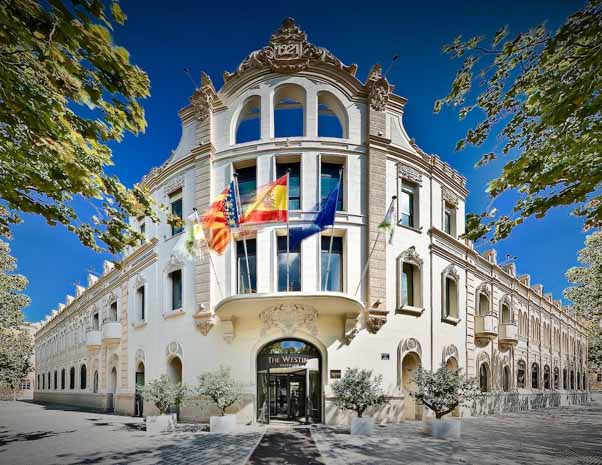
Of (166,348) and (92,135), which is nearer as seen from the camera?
(92,135)

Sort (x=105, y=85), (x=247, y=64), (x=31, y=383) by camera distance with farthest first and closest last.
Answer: (x=31, y=383) < (x=247, y=64) < (x=105, y=85)

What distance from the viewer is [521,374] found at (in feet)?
109

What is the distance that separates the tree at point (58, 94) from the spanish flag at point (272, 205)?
354 inches

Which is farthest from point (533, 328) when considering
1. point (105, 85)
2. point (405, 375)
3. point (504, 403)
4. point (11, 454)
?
point (105, 85)

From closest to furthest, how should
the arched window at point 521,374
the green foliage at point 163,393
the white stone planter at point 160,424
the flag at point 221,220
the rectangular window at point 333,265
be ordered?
the white stone planter at point 160,424, the green foliage at point 163,393, the flag at point 221,220, the rectangular window at point 333,265, the arched window at point 521,374

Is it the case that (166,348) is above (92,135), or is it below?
below

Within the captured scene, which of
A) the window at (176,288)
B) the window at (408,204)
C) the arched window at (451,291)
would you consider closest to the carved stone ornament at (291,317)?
the window at (176,288)

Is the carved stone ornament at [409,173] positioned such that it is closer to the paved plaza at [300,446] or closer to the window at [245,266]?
the window at [245,266]

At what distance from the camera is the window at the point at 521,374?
32494 millimetres

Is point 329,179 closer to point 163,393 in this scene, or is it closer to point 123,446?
point 163,393

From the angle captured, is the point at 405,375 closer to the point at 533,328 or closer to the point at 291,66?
the point at 291,66

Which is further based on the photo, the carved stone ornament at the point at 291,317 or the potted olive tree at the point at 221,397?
the carved stone ornament at the point at 291,317

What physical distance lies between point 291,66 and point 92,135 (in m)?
14.1

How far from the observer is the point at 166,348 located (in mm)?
20875
